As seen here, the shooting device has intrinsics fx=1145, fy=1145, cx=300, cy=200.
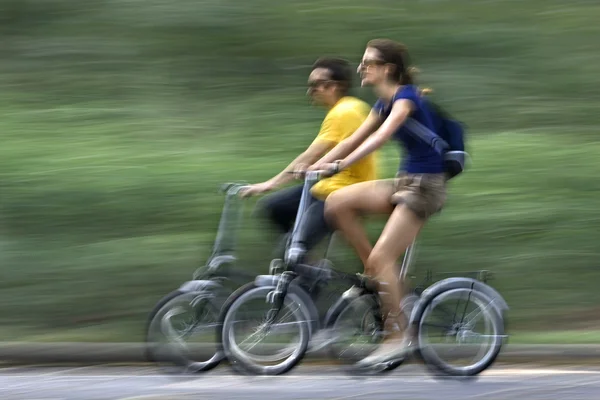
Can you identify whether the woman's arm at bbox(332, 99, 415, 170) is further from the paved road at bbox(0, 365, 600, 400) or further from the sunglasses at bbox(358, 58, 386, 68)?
the paved road at bbox(0, 365, 600, 400)

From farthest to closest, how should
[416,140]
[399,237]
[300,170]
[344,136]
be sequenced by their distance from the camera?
[344,136] < [300,170] < [399,237] < [416,140]

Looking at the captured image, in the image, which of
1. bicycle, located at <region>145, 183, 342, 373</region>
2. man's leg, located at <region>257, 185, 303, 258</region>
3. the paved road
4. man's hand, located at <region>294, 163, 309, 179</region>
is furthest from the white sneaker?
man's hand, located at <region>294, 163, 309, 179</region>

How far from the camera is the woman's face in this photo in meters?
6.04

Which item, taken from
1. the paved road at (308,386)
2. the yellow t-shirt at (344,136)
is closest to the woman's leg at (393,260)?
the paved road at (308,386)

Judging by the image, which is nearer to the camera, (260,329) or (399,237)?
(399,237)

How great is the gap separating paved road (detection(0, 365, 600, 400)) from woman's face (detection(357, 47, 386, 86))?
164 centimetres

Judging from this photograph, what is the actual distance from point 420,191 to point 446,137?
32 centimetres

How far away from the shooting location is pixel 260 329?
6.30 m

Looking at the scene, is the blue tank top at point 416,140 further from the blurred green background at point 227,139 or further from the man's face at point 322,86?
the blurred green background at point 227,139

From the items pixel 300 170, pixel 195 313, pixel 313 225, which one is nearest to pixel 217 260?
pixel 195 313

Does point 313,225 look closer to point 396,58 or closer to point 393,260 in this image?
point 393,260

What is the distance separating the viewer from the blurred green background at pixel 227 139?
8391mm

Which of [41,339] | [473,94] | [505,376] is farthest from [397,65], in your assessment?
[473,94]

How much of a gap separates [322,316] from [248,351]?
0.45m
